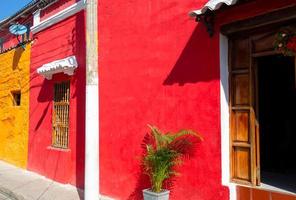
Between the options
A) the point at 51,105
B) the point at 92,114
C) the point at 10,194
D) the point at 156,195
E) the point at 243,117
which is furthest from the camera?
the point at 51,105

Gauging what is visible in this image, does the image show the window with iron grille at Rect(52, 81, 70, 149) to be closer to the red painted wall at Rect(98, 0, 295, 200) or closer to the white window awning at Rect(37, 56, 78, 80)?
the white window awning at Rect(37, 56, 78, 80)

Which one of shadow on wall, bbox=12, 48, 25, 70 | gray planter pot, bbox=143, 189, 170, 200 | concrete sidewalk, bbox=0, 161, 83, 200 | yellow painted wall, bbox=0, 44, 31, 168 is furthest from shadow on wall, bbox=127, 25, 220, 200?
shadow on wall, bbox=12, 48, 25, 70

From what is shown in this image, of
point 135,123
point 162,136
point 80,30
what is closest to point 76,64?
point 80,30

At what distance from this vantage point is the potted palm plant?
6574 millimetres

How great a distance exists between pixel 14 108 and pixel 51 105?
3.05m

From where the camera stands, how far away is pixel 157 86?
7.50 m

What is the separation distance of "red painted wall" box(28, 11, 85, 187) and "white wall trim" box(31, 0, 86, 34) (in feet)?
0.39

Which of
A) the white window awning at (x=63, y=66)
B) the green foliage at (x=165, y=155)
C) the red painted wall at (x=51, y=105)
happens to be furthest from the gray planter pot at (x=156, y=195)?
the white window awning at (x=63, y=66)

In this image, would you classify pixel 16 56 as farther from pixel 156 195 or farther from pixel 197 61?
pixel 156 195

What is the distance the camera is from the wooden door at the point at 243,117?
5.96 m

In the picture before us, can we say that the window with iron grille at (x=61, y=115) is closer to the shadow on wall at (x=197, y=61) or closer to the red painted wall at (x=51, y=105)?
the red painted wall at (x=51, y=105)

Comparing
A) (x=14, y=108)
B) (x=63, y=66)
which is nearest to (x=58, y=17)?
(x=63, y=66)

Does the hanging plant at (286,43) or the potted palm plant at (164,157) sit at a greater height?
the hanging plant at (286,43)

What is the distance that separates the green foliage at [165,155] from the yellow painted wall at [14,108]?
23.3ft
